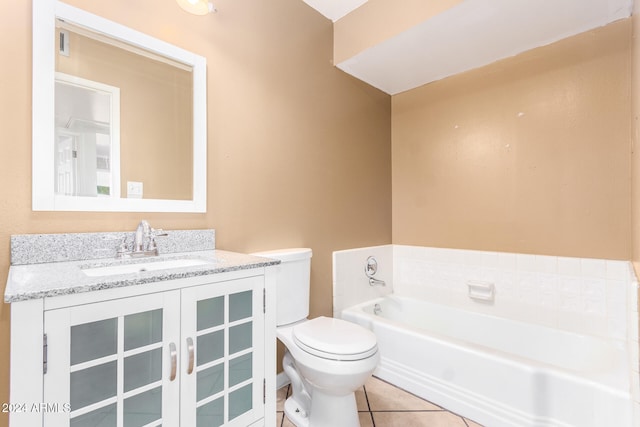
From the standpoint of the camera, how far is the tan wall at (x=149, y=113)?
1.29m

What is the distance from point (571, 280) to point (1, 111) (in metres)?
2.92

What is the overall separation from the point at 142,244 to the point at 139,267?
10 centimetres

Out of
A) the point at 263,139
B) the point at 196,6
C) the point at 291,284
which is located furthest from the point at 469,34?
the point at 291,284

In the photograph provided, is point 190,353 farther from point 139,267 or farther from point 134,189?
point 134,189

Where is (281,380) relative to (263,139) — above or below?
below

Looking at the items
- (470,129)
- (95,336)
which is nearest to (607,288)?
(470,129)

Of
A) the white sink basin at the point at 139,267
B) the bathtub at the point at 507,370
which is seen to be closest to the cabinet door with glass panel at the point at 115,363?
the white sink basin at the point at 139,267

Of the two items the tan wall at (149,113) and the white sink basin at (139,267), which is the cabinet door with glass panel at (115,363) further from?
the tan wall at (149,113)

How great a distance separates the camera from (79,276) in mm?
904

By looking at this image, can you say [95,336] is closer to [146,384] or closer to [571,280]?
[146,384]

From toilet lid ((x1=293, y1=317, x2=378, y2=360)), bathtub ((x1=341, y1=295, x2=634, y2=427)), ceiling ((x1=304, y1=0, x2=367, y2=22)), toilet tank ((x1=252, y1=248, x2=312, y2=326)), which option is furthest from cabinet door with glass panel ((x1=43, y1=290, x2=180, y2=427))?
ceiling ((x1=304, y1=0, x2=367, y2=22))

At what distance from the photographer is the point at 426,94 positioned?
2557mm

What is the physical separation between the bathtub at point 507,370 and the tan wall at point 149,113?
150cm

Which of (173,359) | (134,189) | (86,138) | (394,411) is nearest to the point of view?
(173,359)
